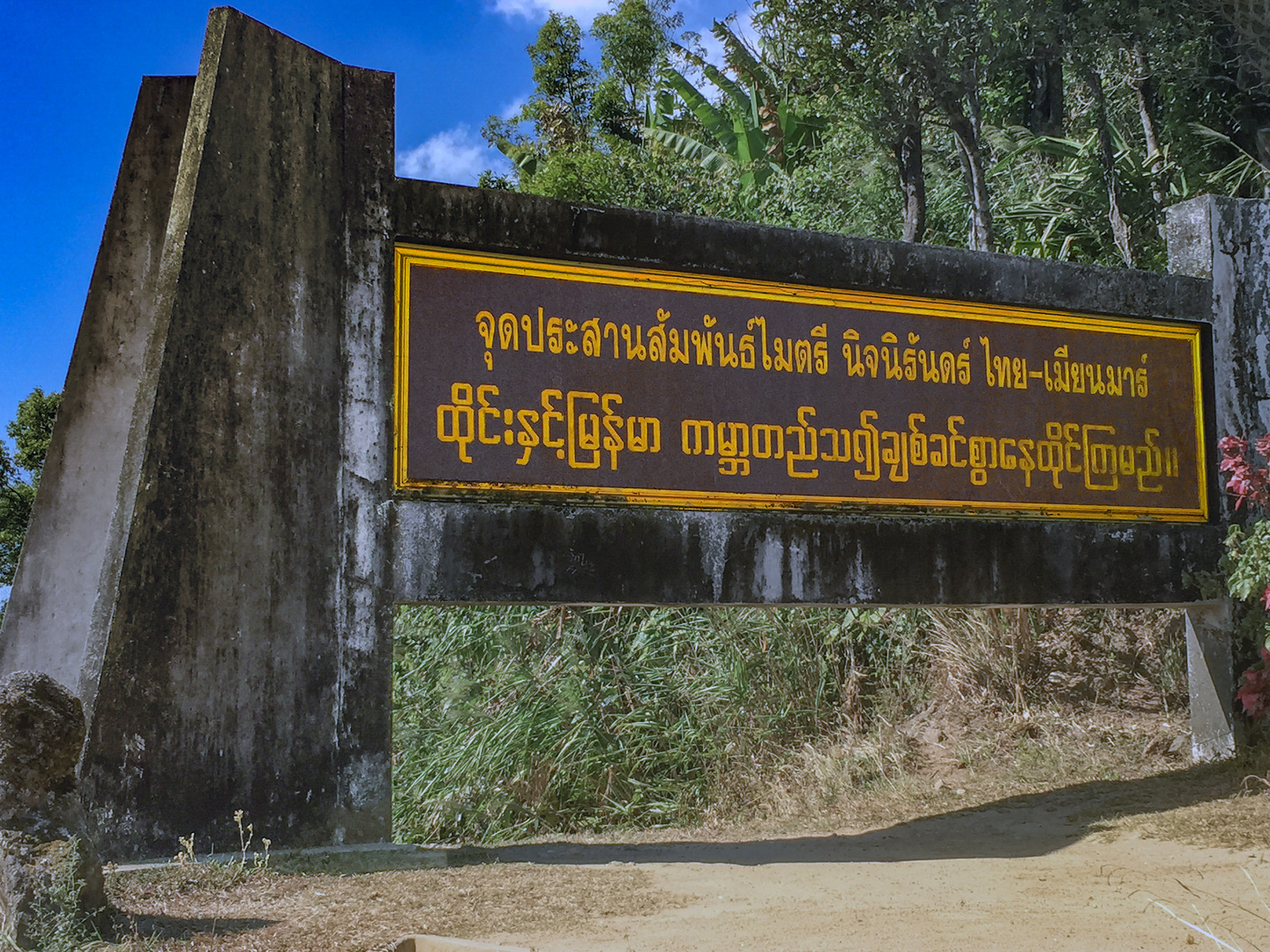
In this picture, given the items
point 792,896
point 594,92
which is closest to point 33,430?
point 594,92

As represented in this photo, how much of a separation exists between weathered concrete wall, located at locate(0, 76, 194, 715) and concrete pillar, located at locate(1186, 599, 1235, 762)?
22.5 feet

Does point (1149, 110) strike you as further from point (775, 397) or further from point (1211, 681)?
point (775, 397)

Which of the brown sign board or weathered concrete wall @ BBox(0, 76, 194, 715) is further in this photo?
weathered concrete wall @ BBox(0, 76, 194, 715)

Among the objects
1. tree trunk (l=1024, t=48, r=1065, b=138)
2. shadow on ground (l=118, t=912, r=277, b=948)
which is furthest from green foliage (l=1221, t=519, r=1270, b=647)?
tree trunk (l=1024, t=48, r=1065, b=138)

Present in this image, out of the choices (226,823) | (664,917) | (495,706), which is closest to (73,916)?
(226,823)

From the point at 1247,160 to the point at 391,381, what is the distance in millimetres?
11292

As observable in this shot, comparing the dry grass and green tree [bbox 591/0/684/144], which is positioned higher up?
green tree [bbox 591/0/684/144]

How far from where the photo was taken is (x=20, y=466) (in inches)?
721

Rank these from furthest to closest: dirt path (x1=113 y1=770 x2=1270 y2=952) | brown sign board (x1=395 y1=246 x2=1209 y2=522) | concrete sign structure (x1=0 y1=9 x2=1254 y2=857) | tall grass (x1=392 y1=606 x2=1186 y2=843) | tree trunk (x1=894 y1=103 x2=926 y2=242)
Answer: tree trunk (x1=894 y1=103 x2=926 y2=242), tall grass (x1=392 y1=606 x2=1186 y2=843), brown sign board (x1=395 y1=246 x2=1209 y2=522), concrete sign structure (x1=0 y1=9 x2=1254 y2=857), dirt path (x1=113 y1=770 x2=1270 y2=952)

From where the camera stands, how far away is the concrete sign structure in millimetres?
5086

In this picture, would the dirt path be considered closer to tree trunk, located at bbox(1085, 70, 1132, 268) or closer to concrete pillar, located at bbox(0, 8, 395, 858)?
concrete pillar, located at bbox(0, 8, 395, 858)

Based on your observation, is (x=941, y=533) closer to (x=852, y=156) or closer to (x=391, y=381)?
(x=391, y=381)

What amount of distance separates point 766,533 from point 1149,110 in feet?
31.6

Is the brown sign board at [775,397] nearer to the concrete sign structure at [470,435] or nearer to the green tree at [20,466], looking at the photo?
the concrete sign structure at [470,435]
